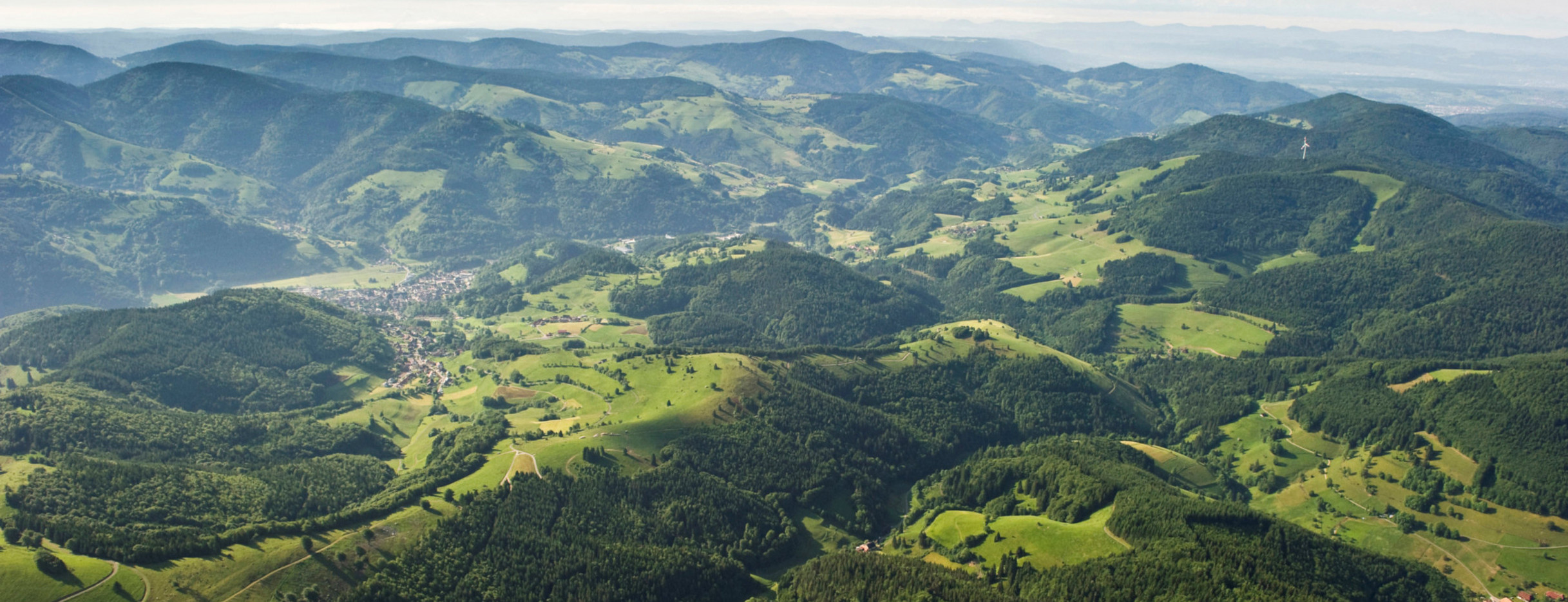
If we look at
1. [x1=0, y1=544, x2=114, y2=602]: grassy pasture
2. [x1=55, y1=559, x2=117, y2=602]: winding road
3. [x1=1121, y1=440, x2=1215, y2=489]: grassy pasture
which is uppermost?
[x1=0, y1=544, x2=114, y2=602]: grassy pasture

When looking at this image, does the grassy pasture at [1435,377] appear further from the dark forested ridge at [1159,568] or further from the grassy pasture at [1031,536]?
the grassy pasture at [1031,536]

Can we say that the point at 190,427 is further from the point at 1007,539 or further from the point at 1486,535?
the point at 1486,535

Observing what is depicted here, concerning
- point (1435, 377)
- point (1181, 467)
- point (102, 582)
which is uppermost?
point (102, 582)

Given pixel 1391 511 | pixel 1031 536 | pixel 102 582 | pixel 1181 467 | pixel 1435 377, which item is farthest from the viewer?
pixel 1435 377

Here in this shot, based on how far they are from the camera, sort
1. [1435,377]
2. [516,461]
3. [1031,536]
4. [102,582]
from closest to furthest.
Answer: [102,582], [1031,536], [516,461], [1435,377]

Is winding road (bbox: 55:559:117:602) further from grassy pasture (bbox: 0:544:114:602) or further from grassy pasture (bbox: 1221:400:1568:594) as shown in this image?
grassy pasture (bbox: 1221:400:1568:594)

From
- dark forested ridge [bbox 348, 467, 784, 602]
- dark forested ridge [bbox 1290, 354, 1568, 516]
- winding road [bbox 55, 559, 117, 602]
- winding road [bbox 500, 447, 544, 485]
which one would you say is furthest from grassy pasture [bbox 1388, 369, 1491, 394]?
winding road [bbox 55, 559, 117, 602]

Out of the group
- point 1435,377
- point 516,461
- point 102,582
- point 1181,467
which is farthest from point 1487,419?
point 102,582

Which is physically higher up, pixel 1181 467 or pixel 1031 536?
pixel 1031 536

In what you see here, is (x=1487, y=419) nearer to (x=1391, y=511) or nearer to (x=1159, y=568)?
(x=1391, y=511)

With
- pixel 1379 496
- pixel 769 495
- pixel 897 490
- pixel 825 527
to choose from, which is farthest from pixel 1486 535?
pixel 769 495

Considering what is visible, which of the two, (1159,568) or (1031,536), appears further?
(1031,536)
